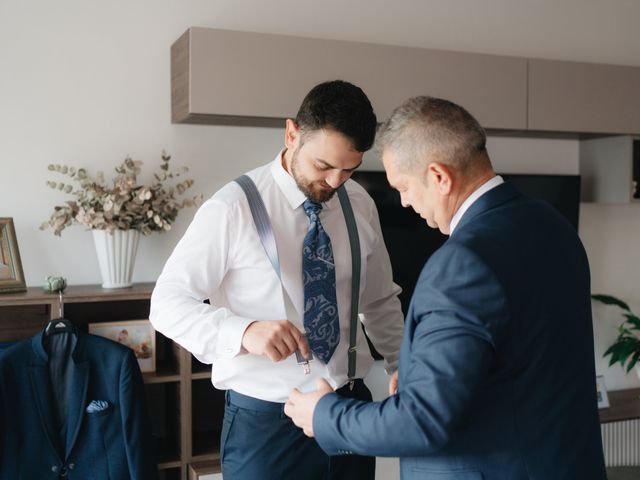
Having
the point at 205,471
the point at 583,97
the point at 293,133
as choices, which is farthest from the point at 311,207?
the point at 583,97

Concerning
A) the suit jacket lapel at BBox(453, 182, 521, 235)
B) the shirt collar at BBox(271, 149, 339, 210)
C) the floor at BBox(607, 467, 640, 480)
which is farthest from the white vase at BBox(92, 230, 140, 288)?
the floor at BBox(607, 467, 640, 480)

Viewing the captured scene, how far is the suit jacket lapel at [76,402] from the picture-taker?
2537 mm

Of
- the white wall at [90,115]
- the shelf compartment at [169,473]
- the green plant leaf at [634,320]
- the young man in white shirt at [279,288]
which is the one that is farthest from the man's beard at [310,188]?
the green plant leaf at [634,320]

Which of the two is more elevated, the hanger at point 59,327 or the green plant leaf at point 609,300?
the hanger at point 59,327

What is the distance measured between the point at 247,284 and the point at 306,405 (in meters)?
0.53

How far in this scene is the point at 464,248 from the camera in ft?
3.89

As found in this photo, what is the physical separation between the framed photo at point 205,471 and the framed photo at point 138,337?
414mm

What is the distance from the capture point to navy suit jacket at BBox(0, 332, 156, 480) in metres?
2.51

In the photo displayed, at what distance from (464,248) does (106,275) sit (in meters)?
1.98

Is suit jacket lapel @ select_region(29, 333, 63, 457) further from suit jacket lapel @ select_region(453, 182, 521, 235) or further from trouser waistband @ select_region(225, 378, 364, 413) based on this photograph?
suit jacket lapel @ select_region(453, 182, 521, 235)

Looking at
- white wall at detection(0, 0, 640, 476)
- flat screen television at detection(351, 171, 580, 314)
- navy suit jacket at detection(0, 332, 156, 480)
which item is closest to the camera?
navy suit jacket at detection(0, 332, 156, 480)

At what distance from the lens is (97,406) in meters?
2.58

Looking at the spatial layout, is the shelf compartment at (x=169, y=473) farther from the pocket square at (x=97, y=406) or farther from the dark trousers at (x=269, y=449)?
the dark trousers at (x=269, y=449)

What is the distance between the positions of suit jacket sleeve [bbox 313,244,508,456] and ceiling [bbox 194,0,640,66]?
2.29m
